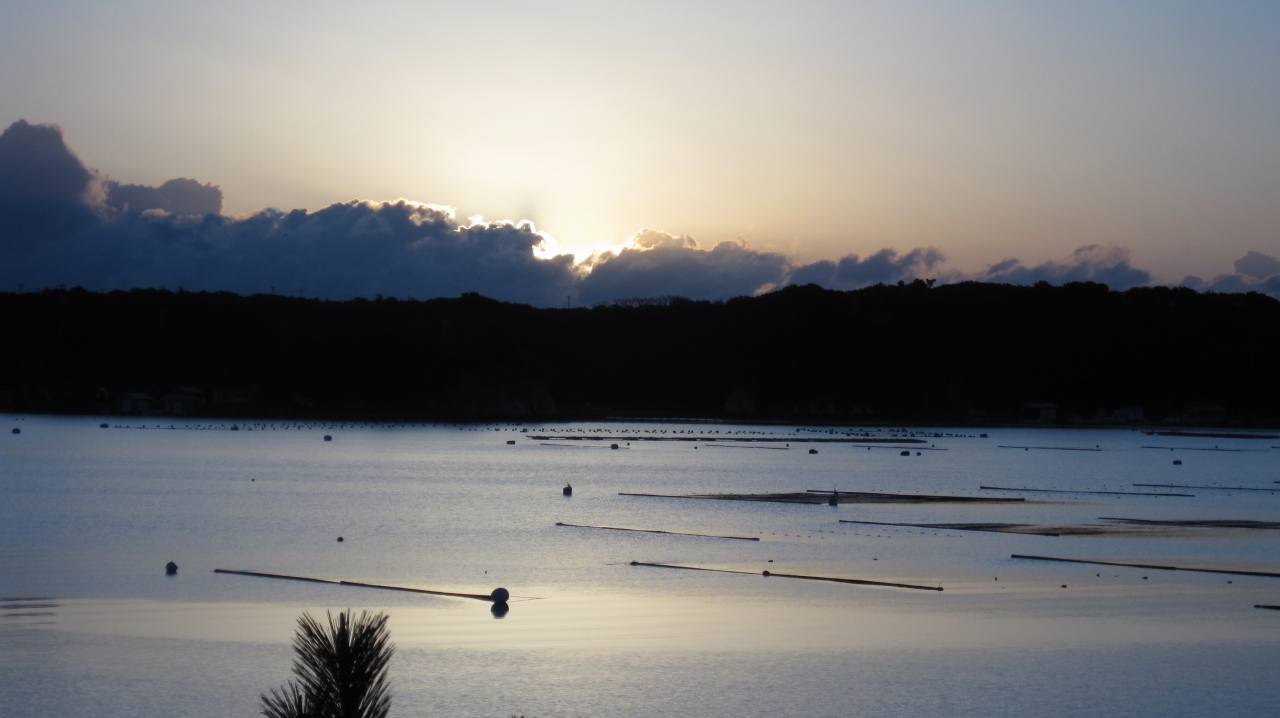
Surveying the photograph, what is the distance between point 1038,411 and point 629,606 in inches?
6658

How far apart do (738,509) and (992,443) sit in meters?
81.0

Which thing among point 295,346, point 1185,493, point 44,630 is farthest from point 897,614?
point 295,346

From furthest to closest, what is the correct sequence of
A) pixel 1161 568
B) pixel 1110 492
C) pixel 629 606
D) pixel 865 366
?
pixel 865 366, pixel 1110 492, pixel 1161 568, pixel 629 606

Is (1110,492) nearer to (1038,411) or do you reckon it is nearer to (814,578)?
(814,578)

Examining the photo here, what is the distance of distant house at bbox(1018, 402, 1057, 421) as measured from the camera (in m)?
180

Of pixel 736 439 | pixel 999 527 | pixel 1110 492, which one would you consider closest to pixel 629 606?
pixel 999 527

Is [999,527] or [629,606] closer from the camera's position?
[629,606]

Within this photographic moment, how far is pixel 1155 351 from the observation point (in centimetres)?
17825

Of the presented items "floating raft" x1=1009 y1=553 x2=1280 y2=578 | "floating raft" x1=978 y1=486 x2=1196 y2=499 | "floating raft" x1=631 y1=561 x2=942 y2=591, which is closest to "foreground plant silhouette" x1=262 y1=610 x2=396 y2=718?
"floating raft" x1=631 y1=561 x2=942 y2=591

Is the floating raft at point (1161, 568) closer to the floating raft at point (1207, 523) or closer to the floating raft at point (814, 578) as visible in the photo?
the floating raft at point (814, 578)

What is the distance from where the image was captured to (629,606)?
22.6m

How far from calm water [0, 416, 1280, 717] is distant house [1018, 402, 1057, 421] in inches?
5176

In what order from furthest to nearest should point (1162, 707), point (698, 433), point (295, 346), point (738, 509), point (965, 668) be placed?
point (295, 346) → point (698, 433) → point (738, 509) → point (965, 668) → point (1162, 707)

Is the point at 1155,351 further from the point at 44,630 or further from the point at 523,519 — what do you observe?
the point at 44,630
